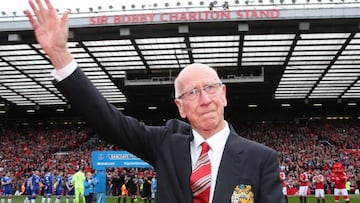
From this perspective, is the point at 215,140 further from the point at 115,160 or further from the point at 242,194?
the point at 115,160

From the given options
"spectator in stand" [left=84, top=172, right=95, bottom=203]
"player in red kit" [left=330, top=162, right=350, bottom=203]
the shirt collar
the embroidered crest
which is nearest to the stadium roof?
"spectator in stand" [left=84, top=172, right=95, bottom=203]

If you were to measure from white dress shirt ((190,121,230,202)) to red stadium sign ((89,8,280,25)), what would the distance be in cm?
2239

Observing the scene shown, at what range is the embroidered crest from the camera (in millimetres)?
2143

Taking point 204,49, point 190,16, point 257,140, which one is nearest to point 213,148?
point 190,16

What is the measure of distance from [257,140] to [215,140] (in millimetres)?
40991

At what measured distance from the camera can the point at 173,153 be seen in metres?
2.35

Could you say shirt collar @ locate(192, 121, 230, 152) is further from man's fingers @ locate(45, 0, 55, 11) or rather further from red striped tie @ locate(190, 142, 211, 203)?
man's fingers @ locate(45, 0, 55, 11)

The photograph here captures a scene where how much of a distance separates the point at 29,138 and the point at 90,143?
7.02 metres

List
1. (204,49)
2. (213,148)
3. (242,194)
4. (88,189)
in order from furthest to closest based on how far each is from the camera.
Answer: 1. (204,49)
2. (88,189)
3. (213,148)
4. (242,194)

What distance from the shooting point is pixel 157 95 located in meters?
42.7

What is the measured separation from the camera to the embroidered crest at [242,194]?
214 centimetres

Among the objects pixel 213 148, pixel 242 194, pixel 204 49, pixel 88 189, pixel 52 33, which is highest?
pixel 204 49

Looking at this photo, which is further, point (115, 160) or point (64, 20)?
point (115, 160)

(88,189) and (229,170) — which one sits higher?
(88,189)
